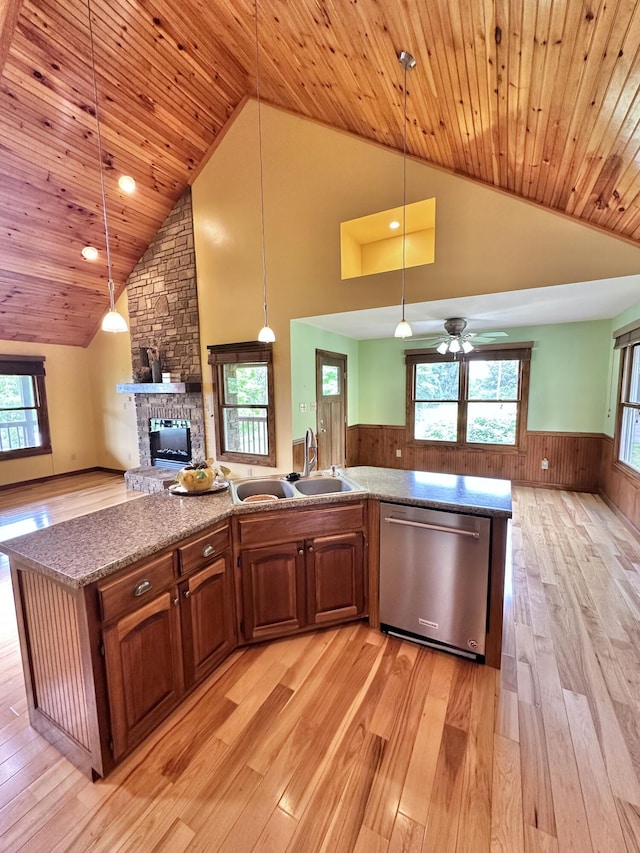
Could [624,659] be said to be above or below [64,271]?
below

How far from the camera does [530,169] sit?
2.74m

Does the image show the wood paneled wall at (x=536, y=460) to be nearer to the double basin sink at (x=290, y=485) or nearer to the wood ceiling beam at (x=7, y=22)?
the double basin sink at (x=290, y=485)

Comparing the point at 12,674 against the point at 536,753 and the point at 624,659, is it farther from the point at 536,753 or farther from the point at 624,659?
the point at 624,659

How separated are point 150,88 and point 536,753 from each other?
6097 mm

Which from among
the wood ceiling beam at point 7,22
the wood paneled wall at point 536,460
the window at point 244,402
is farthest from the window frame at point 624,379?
the wood ceiling beam at point 7,22

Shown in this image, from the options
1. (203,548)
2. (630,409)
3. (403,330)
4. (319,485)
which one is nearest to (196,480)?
(203,548)

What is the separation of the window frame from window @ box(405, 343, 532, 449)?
111 centimetres

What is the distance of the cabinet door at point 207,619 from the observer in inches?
70.9

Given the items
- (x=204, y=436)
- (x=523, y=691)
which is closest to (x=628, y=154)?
(x=523, y=691)

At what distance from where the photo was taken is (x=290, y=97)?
3789mm

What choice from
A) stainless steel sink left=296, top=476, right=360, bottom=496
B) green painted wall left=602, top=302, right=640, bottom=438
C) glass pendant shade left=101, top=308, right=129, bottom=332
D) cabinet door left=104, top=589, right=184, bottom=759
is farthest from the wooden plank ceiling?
cabinet door left=104, top=589, right=184, bottom=759

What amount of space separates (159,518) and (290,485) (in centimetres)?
88

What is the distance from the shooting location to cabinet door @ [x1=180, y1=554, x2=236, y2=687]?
Result: 70.9 inches

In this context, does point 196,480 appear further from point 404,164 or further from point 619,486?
point 619,486
